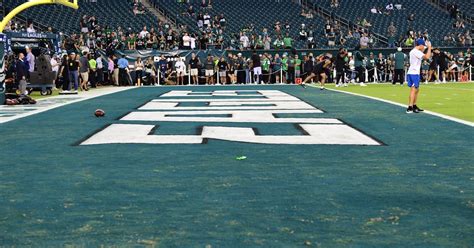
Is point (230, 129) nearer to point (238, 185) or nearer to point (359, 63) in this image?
point (238, 185)

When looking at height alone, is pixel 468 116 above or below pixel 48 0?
below

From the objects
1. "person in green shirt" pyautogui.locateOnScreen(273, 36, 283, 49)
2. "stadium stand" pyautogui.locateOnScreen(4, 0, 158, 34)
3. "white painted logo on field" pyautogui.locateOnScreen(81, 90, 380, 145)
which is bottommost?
"white painted logo on field" pyautogui.locateOnScreen(81, 90, 380, 145)

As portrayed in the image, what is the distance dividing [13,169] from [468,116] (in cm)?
914

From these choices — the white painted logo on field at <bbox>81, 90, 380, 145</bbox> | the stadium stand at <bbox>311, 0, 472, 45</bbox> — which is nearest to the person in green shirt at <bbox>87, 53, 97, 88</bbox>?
the white painted logo on field at <bbox>81, 90, 380, 145</bbox>

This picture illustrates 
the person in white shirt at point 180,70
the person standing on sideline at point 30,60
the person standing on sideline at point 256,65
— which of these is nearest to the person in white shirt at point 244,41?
the person standing on sideline at point 256,65

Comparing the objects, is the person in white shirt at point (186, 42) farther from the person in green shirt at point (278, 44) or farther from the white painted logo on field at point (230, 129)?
the white painted logo on field at point (230, 129)

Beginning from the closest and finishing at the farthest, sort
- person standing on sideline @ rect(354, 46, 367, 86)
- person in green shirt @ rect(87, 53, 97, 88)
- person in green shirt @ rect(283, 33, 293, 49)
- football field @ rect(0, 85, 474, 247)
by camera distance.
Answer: football field @ rect(0, 85, 474, 247) < person in green shirt @ rect(87, 53, 97, 88) < person standing on sideline @ rect(354, 46, 367, 86) < person in green shirt @ rect(283, 33, 293, 49)

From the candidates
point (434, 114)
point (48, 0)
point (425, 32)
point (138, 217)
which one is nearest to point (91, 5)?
point (425, 32)

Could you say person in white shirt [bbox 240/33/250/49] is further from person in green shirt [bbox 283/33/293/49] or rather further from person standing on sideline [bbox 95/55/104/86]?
person standing on sideline [bbox 95/55/104/86]

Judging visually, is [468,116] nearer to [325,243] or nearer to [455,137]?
[455,137]

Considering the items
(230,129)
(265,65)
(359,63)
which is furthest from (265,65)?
(230,129)

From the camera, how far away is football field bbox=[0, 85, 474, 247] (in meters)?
4.75

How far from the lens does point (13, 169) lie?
24.9 feet

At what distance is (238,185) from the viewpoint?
257 inches
